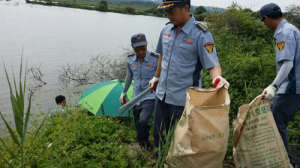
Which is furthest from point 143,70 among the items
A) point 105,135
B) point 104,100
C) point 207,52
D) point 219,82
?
point 219,82

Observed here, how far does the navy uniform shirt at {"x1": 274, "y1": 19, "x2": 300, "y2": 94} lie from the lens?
8.01ft

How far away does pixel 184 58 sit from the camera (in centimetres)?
242

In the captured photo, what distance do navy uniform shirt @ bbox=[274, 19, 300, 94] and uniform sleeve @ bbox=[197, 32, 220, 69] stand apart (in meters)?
0.70

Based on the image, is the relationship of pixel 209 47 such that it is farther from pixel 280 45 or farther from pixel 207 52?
pixel 280 45

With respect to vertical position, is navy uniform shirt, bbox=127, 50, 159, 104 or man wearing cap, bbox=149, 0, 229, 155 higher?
man wearing cap, bbox=149, 0, 229, 155

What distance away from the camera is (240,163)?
2.29 m

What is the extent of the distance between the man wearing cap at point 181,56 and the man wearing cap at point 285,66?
2.16 ft

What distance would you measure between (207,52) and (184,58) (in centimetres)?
24

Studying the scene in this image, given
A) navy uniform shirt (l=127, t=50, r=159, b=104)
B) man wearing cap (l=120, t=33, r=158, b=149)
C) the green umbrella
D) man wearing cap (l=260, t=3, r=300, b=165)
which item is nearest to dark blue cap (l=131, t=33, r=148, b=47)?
man wearing cap (l=120, t=33, r=158, b=149)

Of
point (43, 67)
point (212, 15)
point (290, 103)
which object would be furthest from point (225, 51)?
point (43, 67)

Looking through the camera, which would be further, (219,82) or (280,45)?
(280,45)

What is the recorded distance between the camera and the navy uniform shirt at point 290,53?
2.44 meters

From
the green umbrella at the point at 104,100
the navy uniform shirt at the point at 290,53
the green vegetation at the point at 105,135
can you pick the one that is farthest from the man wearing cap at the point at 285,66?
the green umbrella at the point at 104,100

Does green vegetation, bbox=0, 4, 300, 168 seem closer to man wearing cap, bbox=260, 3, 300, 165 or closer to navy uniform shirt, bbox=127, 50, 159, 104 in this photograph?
navy uniform shirt, bbox=127, 50, 159, 104
